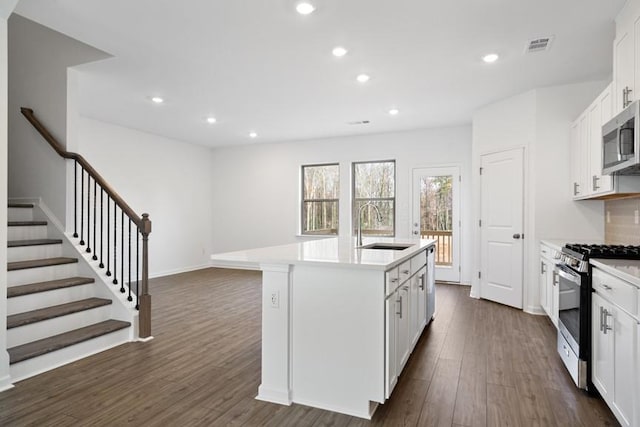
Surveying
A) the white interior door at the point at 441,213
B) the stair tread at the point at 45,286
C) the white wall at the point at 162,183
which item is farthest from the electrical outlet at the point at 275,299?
the white wall at the point at 162,183

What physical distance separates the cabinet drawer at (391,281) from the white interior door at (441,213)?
4.26 meters

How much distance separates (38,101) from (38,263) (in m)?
1.90

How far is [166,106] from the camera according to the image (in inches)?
206

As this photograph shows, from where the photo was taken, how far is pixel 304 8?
2709 mm

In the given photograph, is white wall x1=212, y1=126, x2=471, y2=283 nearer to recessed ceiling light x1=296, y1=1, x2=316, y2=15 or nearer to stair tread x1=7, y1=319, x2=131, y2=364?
recessed ceiling light x1=296, y1=1, x2=316, y2=15

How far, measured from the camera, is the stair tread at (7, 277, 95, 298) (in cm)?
305

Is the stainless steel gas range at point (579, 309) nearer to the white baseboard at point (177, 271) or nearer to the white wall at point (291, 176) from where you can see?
the white wall at point (291, 176)

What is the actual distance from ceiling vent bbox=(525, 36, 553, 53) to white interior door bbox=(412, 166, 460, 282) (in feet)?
9.98

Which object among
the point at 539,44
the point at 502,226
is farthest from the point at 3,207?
the point at 502,226

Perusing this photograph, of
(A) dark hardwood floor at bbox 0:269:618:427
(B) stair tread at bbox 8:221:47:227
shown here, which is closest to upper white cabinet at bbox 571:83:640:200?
(A) dark hardwood floor at bbox 0:269:618:427

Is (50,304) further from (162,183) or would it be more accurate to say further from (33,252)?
(162,183)

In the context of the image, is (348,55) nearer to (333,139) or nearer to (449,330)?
(449,330)

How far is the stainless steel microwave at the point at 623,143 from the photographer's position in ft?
7.64

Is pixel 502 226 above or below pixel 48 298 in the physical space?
above
